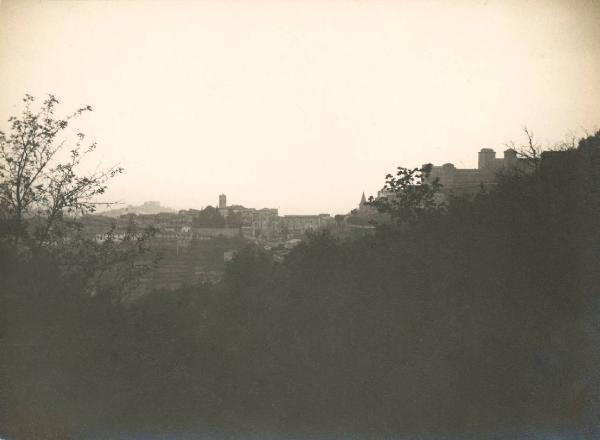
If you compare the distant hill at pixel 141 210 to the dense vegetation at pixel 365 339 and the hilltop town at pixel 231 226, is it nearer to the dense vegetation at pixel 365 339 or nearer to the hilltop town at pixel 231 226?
the hilltop town at pixel 231 226

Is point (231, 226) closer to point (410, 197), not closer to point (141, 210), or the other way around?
point (141, 210)

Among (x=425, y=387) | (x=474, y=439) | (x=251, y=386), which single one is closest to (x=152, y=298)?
(x=251, y=386)

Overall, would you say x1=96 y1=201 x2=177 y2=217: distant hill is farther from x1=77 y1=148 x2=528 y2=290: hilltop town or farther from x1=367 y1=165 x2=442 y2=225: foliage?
x1=367 y1=165 x2=442 y2=225: foliage

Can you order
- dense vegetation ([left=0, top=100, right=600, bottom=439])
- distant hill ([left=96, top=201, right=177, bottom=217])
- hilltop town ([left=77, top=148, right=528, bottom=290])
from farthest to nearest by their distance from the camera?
1. hilltop town ([left=77, top=148, right=528, bottom=290])
2. distant hill ([left=96, top=201, right=177, bottom=217])
3. dense vegetation ([left=0, top=100, right=600, bottom=439])

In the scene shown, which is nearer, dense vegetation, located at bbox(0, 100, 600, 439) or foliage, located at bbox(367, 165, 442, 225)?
dense vegetation, located at bbox(0, 100, 600, 439)

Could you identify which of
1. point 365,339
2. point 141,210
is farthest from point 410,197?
point 141,210

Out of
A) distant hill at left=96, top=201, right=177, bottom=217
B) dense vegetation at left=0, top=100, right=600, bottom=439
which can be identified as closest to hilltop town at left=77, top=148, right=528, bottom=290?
distant hill at left=96, top=201, right=177, bottom=217
